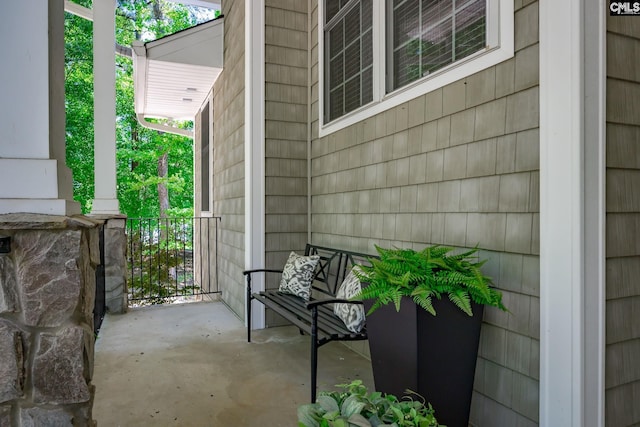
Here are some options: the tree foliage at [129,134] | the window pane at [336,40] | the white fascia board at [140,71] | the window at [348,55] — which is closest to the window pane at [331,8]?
the window at [348,55]

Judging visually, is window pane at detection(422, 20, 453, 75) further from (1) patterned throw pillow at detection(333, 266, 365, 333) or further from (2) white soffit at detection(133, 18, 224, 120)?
(2) white soffit at detection(133, 18, 224, 120)

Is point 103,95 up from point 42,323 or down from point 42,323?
up

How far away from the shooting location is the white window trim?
1.88 metres

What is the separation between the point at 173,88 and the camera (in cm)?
610

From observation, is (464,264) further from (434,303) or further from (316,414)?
(316,414)

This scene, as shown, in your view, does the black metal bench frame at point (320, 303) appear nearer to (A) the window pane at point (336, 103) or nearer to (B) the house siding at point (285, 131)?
(B) the house siding at point (285, 131)

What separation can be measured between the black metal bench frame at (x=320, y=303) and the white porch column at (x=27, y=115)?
1416 mm

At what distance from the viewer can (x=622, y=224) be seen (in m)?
1.66

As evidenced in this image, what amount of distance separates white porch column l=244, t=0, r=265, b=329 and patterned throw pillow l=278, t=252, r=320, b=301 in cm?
58

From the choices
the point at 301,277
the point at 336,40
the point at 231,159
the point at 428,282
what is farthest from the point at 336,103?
the point at 428,282

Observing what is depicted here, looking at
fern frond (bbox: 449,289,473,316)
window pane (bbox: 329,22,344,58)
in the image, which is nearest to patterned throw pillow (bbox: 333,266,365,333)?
fern frond (bbox: 449,289,473,316)

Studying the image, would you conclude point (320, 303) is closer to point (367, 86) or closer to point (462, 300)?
point (462, 300)

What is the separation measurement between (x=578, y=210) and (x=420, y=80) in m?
1.24

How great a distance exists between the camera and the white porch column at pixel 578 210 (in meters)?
1.56
